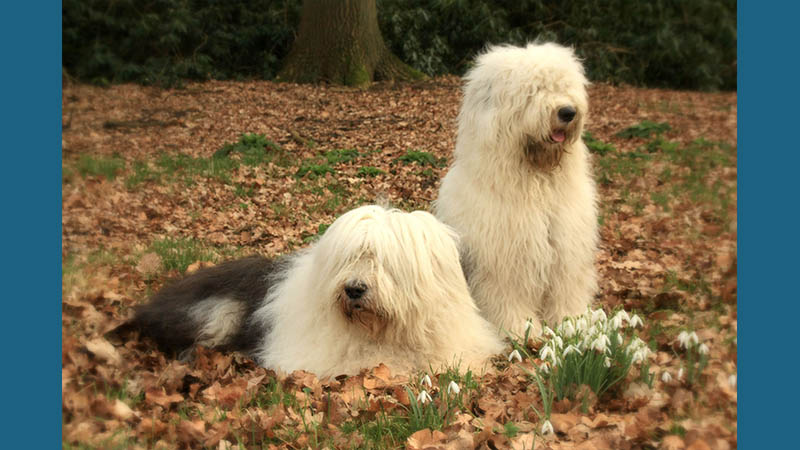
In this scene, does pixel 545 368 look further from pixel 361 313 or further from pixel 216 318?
pixel 216 318

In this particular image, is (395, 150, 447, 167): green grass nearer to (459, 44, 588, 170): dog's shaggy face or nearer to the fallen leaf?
(459, 44, 588, 170): dog's shaggy face

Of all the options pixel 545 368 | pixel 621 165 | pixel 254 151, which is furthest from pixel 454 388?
pixel 621 165

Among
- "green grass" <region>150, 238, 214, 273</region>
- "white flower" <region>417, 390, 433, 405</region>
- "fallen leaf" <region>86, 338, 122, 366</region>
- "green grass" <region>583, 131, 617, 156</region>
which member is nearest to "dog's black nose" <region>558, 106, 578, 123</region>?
"white flower" <region>417, 390, 433, 405</region>

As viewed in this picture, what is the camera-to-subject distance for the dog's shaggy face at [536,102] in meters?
4.38

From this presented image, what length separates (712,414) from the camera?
290cm

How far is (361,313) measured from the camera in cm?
390

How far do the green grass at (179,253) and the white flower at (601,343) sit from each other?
11.5ft

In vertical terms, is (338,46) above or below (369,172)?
above

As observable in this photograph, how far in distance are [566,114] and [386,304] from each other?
158 centimetres

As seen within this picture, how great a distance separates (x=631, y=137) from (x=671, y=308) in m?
5.40

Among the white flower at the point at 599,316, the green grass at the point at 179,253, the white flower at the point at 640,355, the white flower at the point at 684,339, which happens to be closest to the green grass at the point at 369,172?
the green grass at the point at 179,253

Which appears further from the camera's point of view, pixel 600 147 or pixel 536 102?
pixel 600 147

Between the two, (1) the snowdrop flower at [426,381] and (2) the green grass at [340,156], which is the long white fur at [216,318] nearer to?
(1) the snowdrop flower at [426,381]

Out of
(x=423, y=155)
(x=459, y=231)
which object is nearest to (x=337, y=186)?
(x=423, y=155)
